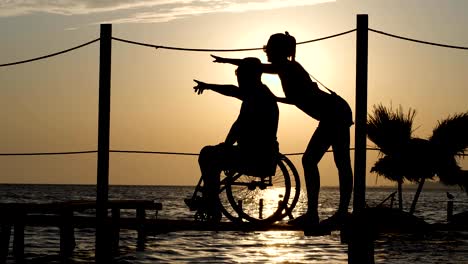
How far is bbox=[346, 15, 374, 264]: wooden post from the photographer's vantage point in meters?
10.1

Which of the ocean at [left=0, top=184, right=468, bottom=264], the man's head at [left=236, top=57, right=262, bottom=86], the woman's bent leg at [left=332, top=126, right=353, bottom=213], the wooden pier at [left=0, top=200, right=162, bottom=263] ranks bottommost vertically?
the ocean at [left=0, top=184, right=468, bottom=264]

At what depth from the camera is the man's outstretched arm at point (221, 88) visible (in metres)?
10.0

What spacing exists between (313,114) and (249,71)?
85cm

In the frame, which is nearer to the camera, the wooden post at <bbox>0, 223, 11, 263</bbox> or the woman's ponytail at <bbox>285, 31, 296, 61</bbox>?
the woman's ponytail at <bbox>285, 31, 296, 61</bbox>

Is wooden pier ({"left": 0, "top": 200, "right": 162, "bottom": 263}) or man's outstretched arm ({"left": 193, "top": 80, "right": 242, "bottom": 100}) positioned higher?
man's outstretched arm ({"left": 193, "top": 80, "right": 242, "bottom": 100})

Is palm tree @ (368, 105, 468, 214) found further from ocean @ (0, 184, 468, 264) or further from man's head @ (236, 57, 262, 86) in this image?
man's head @ (236, 57, 262, 86)

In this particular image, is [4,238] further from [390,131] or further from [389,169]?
[389,169]

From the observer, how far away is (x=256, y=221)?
33.8 ft

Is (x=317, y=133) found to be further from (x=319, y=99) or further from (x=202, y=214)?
(x=202, y=214)

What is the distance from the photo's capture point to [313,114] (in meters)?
9.86

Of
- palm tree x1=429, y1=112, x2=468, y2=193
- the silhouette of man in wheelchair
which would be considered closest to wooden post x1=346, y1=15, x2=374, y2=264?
the silhouette of man in wheelchair

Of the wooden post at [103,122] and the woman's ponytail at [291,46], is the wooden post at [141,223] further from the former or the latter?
the woman's ponytail at [291,46]

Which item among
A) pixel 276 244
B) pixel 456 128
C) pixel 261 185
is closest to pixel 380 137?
pixel 456 128

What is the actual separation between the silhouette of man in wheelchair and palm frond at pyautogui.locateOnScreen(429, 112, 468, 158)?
2159 cm
